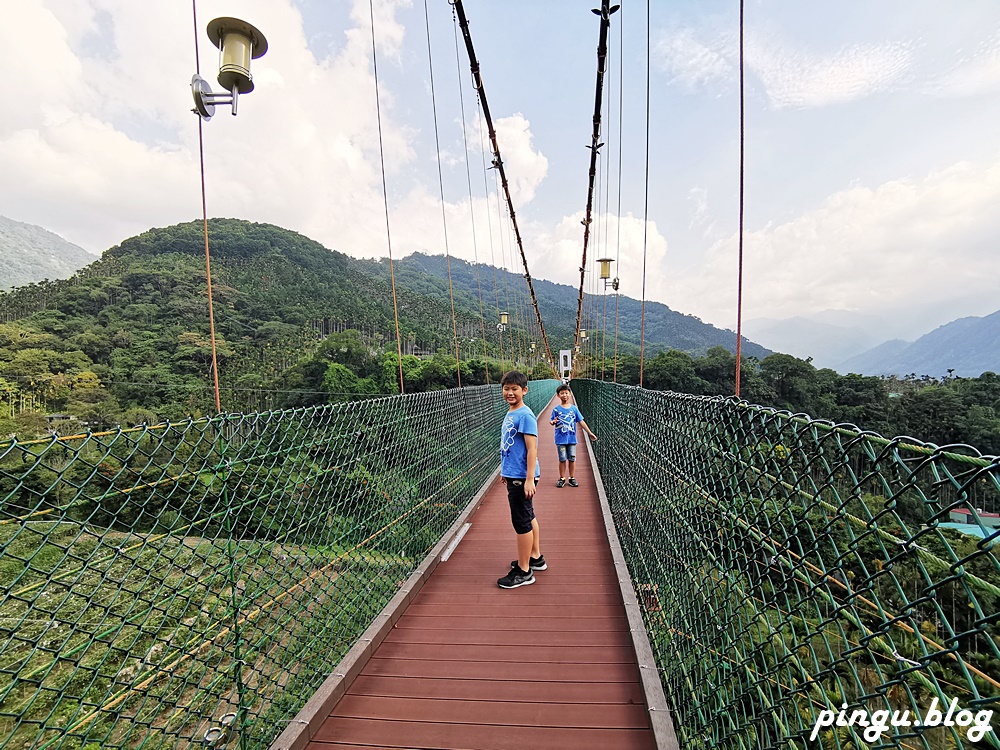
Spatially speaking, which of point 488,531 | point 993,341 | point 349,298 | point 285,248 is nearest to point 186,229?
point 285,248

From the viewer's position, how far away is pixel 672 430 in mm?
1894

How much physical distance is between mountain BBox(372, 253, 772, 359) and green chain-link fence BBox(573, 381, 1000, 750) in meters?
45.0

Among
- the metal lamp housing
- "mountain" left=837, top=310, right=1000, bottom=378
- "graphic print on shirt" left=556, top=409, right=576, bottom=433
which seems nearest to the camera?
"graphic print on shirt" left=556, top=409, right=576, bottom=433

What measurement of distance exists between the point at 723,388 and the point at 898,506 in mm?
24652

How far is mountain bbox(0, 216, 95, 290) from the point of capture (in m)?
47.0

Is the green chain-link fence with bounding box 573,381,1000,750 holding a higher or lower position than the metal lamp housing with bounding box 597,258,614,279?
lower

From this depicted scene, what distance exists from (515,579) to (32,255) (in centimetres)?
7678

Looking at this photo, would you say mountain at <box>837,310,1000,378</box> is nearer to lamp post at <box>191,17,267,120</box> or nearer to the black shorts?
the black shorts

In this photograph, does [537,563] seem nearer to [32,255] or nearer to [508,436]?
[508,436]

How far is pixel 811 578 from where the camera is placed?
3.12 ft

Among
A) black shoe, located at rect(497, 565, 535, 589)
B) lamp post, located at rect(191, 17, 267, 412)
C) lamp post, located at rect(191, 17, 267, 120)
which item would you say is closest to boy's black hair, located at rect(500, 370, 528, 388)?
black shoe, located at rect(497, 565, 535, 589)

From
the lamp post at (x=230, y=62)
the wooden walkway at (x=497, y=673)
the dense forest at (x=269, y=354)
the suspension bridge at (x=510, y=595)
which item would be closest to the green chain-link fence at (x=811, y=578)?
the suspension bridge at (x=510, y=595)

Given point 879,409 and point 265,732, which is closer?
point 265,732

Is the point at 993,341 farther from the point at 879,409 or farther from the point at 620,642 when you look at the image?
the point at 620,642
